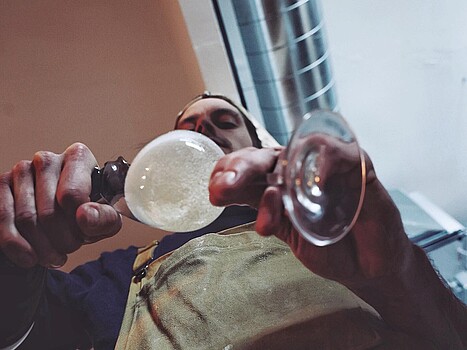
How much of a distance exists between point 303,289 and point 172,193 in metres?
0.26

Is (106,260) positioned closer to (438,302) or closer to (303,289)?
(303,289)

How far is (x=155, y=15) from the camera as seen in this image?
4.09 feet

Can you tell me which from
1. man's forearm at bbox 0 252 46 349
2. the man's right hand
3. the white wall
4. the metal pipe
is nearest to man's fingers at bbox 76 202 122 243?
the man's right hand

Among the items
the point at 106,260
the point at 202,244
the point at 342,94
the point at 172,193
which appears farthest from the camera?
the point at 342,94

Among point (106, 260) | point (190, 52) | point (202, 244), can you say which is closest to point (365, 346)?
point (202, 244)

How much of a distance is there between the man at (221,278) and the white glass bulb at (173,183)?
60mm

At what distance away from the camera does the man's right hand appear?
61 cm

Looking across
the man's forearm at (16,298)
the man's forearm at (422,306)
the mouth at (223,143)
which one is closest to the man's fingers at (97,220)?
the man's forearm at (16,298)

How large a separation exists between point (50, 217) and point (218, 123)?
1.48ft

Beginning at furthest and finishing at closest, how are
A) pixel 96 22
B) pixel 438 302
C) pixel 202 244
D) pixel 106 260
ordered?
pixel 96 22, pixel 106 260, pixel 202 244, pixel 438 302

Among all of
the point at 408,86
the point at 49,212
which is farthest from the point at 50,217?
the point at 408,86

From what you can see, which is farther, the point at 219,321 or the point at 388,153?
the point at 388,153

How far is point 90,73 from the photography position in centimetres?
124

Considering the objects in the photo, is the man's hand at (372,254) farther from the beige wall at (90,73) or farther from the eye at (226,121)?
the beige wall at (90,73)
